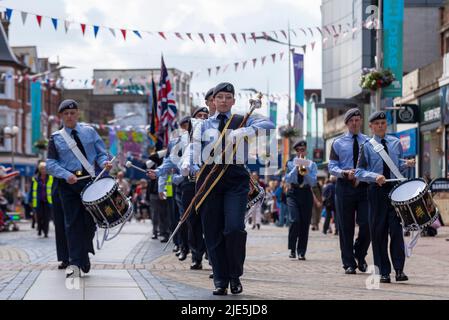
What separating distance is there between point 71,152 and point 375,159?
3317 millimetres

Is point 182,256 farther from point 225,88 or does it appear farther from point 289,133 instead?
point 289,133

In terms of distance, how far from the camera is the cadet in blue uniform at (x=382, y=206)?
1129cm

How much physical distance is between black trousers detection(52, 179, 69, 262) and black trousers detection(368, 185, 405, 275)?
3.54m

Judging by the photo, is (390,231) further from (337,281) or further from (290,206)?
(290,206)

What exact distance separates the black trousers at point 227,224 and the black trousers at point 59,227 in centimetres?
294

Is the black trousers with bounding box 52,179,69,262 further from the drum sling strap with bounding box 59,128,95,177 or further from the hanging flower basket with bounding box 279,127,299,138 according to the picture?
the hanging flower basket with bounding box 279,127,299,138

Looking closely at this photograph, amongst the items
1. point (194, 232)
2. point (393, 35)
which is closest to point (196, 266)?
point (194, 232)

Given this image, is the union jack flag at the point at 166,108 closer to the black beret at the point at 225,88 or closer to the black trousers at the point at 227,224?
the black beret at the point at 225,88

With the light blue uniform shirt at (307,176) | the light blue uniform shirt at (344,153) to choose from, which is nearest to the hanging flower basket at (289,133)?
the light blue uniform shirt at (307,176)

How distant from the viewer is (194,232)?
13586 mm

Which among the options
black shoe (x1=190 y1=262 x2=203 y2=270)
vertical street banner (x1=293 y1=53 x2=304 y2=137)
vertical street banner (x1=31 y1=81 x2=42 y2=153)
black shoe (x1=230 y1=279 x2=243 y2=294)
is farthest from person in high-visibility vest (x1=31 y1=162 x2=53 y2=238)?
vertical street banner (x1=31 y1=81 x2=42 y2=153)
